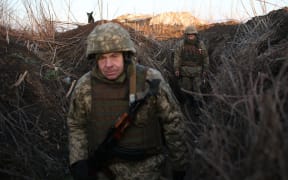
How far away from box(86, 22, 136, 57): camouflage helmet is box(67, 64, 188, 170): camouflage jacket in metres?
0.25

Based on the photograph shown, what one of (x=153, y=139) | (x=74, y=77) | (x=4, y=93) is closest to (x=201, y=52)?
(x=74, y=77)

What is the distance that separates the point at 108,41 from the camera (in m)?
2.75

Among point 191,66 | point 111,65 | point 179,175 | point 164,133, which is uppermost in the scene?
point 111,65

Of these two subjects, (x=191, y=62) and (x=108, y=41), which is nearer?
(x=108, y=41)

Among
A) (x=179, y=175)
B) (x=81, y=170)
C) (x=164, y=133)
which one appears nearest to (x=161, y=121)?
(x=164, y=133)

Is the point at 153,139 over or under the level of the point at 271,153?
under

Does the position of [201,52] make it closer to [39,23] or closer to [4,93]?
[39,23]

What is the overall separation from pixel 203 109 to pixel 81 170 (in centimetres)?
103

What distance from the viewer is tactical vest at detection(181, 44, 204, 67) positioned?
7.60 metres

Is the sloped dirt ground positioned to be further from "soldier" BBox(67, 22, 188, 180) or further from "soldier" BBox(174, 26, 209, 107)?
"soldier" BBox(174, 26, 209, 107)

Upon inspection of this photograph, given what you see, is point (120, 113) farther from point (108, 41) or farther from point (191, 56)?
point (191, 56)

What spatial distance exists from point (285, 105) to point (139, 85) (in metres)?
1.06

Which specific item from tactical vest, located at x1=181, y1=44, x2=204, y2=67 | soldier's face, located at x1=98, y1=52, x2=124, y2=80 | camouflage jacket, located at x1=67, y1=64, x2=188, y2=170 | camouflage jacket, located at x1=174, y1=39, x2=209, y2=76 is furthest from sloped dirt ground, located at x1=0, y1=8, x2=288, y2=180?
soldier's face, located at x1=98, y1=52, x2=124, y2=80

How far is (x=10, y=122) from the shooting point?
397 centimetres
